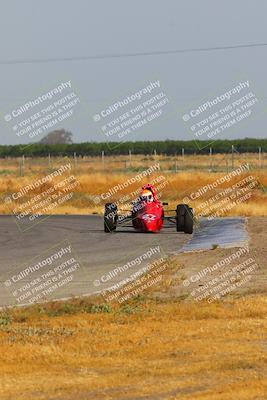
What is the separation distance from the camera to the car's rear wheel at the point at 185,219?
3150 cm

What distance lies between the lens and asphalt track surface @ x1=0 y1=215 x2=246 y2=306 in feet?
64.0

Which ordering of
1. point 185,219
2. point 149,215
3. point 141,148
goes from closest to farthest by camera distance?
point 149,215
point 185,219
point 141,148

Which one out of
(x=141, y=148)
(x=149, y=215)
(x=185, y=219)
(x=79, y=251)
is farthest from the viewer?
(x=141, y=148)

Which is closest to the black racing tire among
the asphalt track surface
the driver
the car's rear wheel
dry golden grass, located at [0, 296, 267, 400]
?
the asphalt track surface

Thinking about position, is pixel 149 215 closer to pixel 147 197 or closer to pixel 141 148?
pixel 147 197

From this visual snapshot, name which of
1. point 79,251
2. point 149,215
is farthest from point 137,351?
point 149,215

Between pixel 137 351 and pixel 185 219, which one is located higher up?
pixel 137 351

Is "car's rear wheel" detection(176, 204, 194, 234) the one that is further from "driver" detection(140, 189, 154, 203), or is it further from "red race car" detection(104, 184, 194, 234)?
"driver" detection(140, 189, 154, 203)

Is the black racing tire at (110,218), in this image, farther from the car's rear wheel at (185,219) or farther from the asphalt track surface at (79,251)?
the car's rear wheel at (185,219)

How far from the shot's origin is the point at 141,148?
12050cm

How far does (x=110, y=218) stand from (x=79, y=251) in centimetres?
570

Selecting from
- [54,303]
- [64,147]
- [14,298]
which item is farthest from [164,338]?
[64,147]

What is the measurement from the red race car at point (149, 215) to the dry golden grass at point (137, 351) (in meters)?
14.5

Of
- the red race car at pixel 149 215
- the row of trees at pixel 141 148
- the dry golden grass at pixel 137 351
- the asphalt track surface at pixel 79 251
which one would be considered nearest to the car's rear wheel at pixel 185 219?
the red race car at pixel 149 215
